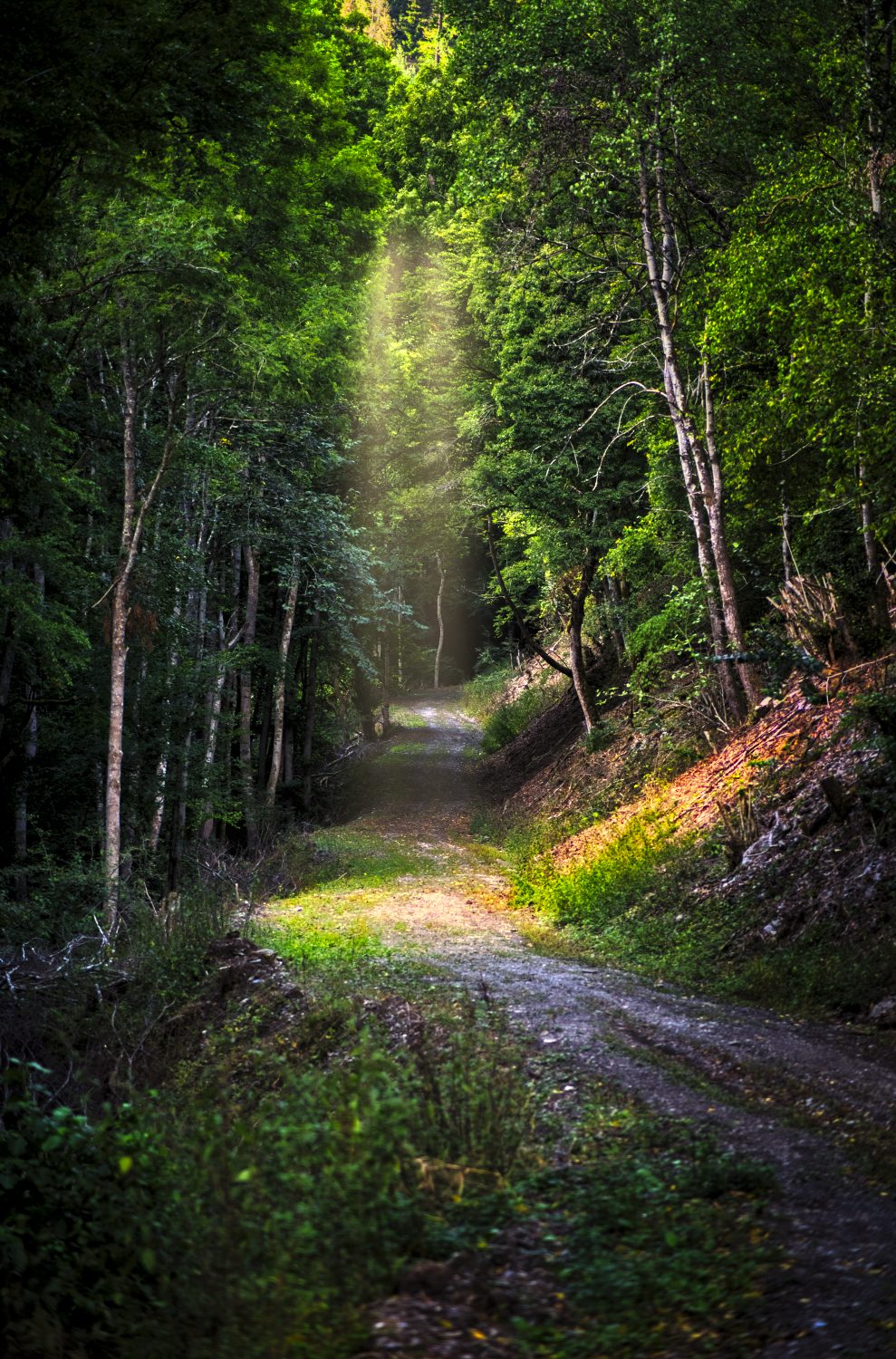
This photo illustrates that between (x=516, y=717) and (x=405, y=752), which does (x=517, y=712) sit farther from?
(x=405, y=752)

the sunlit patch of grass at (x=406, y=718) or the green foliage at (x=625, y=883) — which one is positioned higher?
the sunlit patch of grass at (x=406, y=718)

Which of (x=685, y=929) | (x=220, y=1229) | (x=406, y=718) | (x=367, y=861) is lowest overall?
(x=367, y=861)

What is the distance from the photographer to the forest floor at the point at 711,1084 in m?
3.53

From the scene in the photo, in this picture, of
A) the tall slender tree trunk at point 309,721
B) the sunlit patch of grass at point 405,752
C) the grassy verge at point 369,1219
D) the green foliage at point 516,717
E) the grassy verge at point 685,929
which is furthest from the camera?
the sunlit patch of grass at point 405,752

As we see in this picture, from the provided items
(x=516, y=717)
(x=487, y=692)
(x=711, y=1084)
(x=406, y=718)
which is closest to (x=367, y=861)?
(x=711, y=1084)

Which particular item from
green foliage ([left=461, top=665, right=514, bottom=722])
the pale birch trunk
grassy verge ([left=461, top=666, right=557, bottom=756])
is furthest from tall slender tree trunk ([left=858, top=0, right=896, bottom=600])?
the pale birch trunk

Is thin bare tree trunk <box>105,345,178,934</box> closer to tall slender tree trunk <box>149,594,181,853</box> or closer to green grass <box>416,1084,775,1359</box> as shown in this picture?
tall slender tree trunk <box>149,594,181,853</box>

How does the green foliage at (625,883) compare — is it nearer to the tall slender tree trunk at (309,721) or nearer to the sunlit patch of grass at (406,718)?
the tall slender tree trunk at (309,721)

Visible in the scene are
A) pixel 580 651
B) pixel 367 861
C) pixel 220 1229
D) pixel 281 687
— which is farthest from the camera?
pixel 281 687

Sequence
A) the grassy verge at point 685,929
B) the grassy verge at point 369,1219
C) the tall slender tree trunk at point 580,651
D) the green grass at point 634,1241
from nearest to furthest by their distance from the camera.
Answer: the green grass at point 634,1241 < the grassy verge at point 369,1219 < the grassy verge at point 685,929 < the tall slender tree trunk at point 580,651

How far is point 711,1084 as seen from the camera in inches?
246

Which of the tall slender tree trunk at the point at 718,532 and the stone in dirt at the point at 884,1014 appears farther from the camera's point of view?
the tall slender tree trunk at the point at 718,532

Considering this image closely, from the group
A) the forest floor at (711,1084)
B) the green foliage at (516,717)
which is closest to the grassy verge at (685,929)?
the forest floor at (711,1084)

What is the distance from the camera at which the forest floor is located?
11.6 feet
